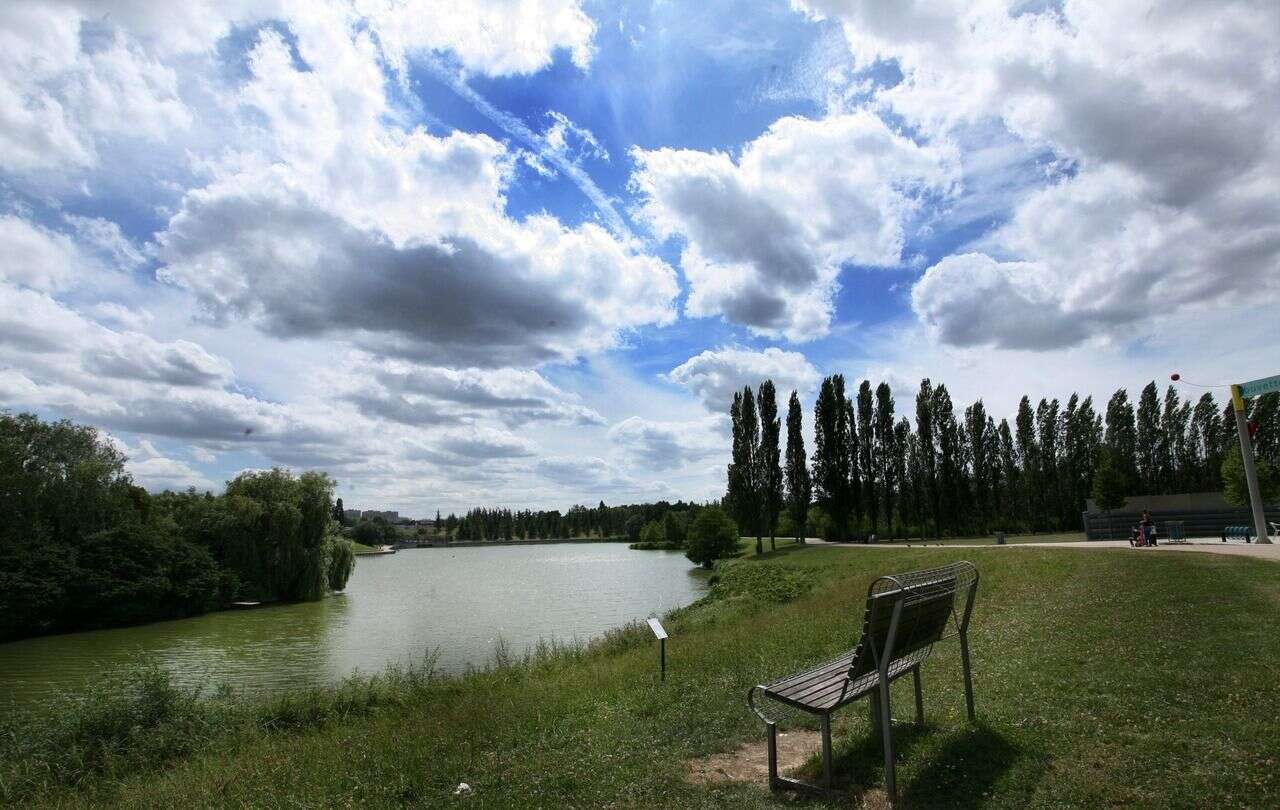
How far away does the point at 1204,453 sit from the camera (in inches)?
2425

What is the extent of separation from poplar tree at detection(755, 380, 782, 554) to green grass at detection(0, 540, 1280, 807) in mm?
41941

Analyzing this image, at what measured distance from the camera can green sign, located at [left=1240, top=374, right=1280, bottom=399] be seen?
72.1 ft

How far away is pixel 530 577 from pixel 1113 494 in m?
39.7

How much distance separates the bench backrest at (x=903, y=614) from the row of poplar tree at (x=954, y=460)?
50.3m

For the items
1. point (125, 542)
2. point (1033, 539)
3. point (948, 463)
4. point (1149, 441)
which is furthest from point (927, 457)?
point (125, 542)

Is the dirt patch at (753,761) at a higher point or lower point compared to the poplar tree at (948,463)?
lower

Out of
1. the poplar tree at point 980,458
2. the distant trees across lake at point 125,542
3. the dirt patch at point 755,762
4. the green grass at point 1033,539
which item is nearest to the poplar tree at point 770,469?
the green grass at point 1033,539

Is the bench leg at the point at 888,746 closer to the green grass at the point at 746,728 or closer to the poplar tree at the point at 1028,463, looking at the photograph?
the green grass at the point at 746,728

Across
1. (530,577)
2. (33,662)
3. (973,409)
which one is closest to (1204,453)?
(973,409)

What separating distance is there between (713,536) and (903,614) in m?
52.4

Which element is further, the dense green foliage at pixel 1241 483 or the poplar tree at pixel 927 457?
the poplar tree at pixel 927 457

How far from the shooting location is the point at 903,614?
4.57m

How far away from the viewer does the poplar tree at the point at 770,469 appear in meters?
54.9

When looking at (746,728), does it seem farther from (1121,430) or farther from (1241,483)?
(1121,430)
